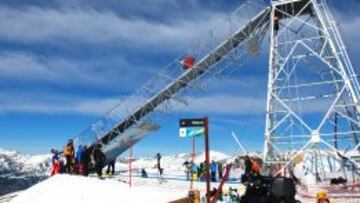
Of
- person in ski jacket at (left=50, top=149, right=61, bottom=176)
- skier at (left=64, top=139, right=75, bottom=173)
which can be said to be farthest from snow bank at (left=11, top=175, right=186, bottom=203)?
person in ski jacket at (left=50, top=149, right=61, bottom=176)

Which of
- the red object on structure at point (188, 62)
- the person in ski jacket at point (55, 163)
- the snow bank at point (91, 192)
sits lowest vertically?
the snow bank at point (91, 192)

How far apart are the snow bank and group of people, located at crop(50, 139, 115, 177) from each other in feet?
24.6

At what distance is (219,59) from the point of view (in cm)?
3622

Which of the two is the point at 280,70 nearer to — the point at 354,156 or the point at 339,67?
the point at 339,67

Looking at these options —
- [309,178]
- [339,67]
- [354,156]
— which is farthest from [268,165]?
[339,67]

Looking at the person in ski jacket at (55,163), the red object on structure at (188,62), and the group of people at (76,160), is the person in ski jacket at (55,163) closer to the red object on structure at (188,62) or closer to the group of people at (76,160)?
the group of people at (76,160)

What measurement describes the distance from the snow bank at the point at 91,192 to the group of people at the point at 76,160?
751 centimetres

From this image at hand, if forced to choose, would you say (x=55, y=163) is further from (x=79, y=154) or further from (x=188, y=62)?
(x=188, y=62)

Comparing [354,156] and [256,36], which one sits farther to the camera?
[256,36]

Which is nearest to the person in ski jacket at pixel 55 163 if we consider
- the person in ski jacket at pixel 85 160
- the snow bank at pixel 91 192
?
the person in ski jacket at pixel 85 160

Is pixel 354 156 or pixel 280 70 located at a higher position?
pixel 280 70

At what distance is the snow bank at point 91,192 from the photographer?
776 inches

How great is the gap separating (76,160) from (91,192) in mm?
12633

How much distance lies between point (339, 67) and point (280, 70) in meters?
3.38
